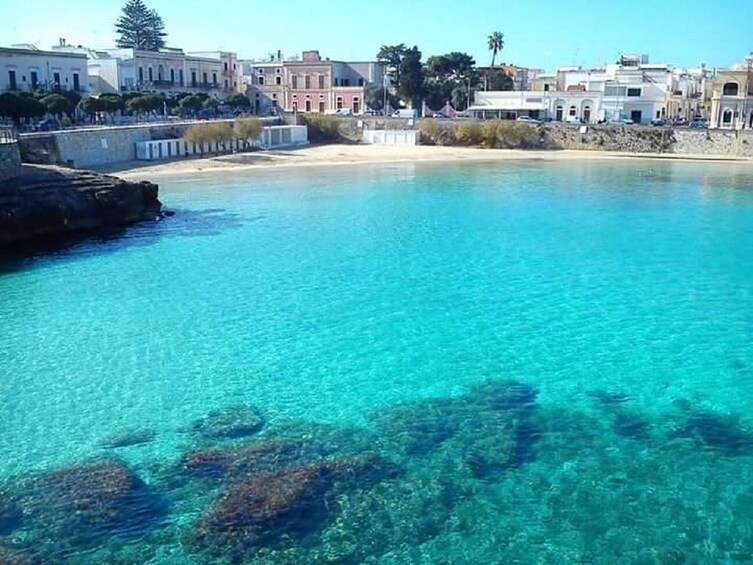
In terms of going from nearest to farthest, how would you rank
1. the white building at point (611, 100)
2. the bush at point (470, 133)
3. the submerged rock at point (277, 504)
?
1. the submerged rock at point (277, 504)
2. the bush at point (470, 133)
3. the white building at point (611, 100)

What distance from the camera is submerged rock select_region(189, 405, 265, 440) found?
52.7 ft

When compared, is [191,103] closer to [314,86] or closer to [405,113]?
[314,86]

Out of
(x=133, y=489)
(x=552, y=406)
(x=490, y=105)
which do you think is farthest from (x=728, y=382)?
(x=490, y=105)

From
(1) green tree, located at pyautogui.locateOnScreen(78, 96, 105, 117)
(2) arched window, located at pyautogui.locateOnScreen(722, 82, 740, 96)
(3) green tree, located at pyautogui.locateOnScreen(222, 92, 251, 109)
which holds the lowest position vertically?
(1) green tree, located at pyautogui.locateOnScreen(78, 96, 105, 117)

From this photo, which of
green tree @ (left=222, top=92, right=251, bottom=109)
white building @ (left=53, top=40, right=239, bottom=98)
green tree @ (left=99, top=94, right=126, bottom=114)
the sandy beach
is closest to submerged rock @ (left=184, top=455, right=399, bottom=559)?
the sandy beach

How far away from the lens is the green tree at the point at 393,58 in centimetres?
9775

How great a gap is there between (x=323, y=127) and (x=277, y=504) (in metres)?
73.8

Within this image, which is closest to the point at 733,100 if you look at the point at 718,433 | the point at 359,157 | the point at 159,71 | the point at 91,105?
the point at 359,157

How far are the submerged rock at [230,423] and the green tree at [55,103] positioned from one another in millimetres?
48082

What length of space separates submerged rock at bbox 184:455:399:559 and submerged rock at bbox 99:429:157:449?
125 inches

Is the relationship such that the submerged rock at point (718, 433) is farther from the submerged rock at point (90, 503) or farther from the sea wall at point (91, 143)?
the sea wall at point (91, 143)

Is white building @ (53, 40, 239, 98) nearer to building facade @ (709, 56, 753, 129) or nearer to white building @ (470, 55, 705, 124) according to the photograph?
white building @ (470, 55, 705, 124)

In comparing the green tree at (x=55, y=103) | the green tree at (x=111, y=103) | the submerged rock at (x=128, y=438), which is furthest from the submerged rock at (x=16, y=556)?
the green tree at (x=111, y=103)

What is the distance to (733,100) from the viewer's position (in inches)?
3103
